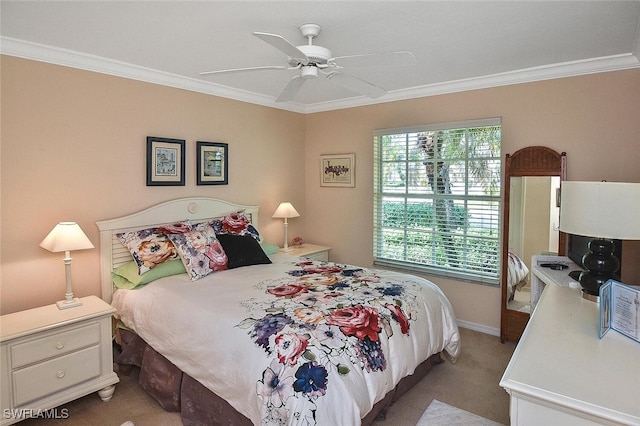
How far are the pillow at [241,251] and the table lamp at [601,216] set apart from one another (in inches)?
97.2

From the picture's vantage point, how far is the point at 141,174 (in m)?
3.46

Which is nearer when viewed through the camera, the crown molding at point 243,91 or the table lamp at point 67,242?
the table lamp at point 67,242

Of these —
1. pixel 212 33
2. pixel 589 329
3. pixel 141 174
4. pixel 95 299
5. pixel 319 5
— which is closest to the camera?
pixel 589 329

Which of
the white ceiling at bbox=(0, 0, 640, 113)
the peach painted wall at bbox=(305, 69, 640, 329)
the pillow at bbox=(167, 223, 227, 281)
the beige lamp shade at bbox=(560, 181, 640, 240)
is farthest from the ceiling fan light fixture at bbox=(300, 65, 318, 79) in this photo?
the peach painted wall at bbox=(305, 69, 640, 329)

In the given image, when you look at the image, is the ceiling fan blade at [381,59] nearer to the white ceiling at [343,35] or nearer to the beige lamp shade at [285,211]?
the white ceiling at [343,35]

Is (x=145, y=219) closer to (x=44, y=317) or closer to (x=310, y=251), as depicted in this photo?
(x=44, y=317)

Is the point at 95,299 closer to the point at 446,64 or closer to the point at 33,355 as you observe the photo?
the point at 33,355

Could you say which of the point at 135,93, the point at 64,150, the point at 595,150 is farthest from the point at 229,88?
the point at 595,150

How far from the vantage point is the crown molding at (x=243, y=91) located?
2793 millimetres

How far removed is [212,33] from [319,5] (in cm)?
83

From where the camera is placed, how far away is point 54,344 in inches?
95.4

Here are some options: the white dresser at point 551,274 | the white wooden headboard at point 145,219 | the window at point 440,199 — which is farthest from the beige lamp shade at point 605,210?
the white wooden headboard at point 145,219

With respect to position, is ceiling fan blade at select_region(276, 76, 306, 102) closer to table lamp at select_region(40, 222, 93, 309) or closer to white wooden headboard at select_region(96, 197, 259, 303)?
white wooden headboard at select_region(96, 197, 259, 303)

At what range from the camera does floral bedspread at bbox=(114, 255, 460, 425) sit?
1834 mm
